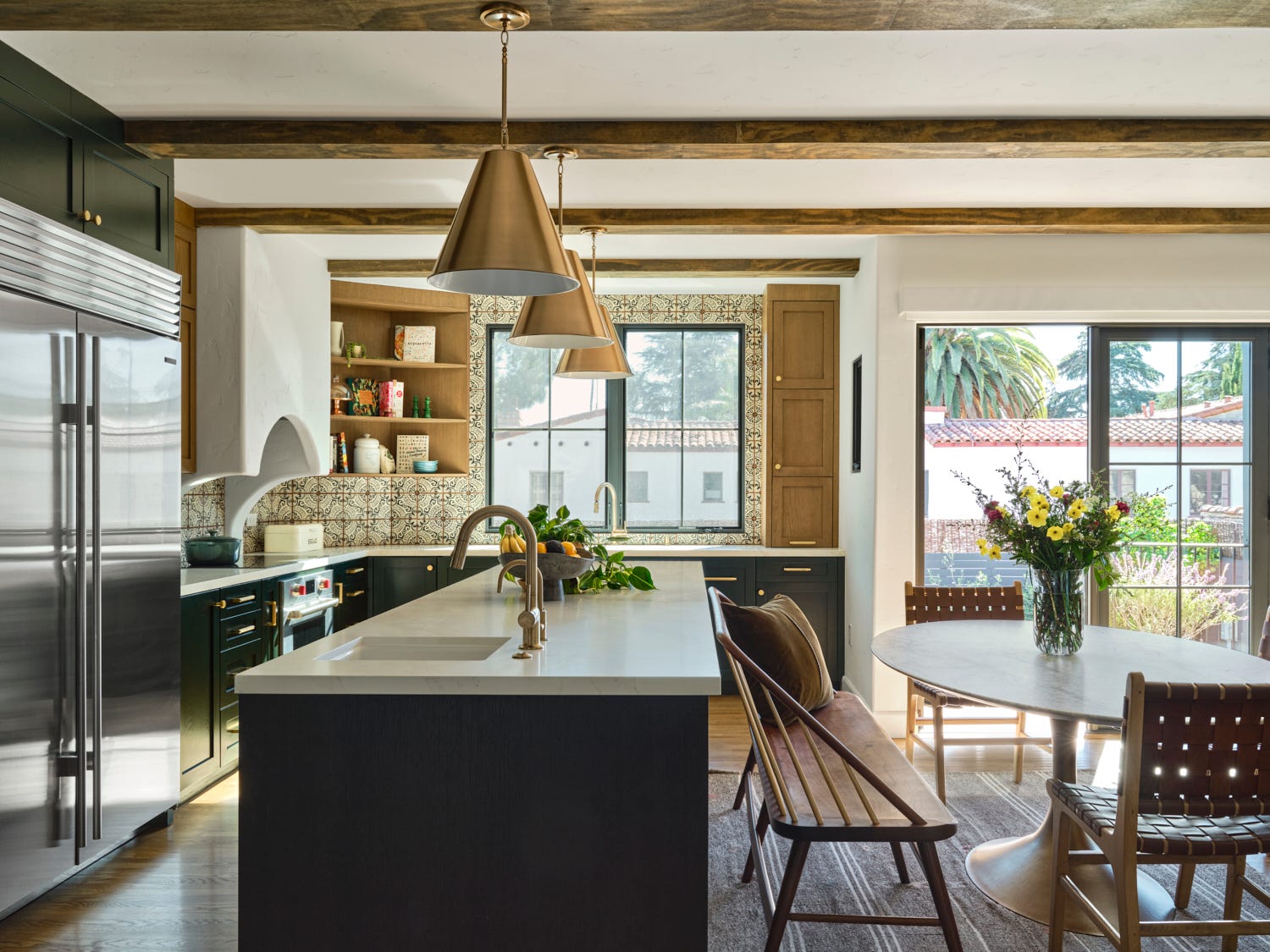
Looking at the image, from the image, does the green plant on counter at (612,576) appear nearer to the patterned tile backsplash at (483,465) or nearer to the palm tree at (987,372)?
the palm tree at (987,372)

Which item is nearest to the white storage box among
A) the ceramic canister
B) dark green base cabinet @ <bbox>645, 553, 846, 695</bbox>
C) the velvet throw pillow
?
the ceramic canister

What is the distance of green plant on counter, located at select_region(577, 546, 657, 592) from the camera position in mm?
3352

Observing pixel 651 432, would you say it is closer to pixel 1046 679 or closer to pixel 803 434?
pixel 803 434

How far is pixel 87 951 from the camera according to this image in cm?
255

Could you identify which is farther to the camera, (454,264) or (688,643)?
(688,643)

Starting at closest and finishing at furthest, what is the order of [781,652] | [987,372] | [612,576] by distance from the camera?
[781,652] < [612,576] < [987,372]

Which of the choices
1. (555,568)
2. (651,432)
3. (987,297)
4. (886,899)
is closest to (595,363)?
(555,568)

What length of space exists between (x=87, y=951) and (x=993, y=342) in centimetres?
473

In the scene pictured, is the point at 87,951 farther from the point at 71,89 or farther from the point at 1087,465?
the point at 1087,465

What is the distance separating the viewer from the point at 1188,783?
2.00 m

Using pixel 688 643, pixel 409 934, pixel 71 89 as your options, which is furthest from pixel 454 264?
pixel 71 89

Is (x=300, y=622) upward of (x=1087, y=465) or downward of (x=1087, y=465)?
downward

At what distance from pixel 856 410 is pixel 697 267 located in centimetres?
118

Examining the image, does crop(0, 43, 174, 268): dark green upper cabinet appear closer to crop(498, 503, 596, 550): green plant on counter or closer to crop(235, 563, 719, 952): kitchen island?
crop(498, 503, 596, 550): green plant on counter
